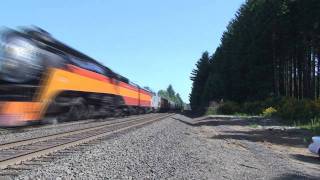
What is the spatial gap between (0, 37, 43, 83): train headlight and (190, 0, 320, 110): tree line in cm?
2999

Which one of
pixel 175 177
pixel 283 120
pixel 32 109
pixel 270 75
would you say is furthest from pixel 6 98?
pixel 270 75

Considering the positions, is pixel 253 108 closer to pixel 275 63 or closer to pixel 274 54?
pixel 274 54

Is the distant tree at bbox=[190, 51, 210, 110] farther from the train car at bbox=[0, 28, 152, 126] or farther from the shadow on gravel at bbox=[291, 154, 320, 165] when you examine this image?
the shadow on gravel at bbox=[291, 154, 320, 165]

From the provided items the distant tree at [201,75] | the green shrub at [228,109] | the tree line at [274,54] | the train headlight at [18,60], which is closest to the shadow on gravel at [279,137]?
the train headlight at [18,60]

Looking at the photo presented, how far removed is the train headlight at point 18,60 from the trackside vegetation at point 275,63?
22398 millimetres

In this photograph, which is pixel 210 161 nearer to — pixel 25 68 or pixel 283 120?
pixel 25 68

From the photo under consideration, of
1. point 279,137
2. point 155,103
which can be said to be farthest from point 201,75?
point 279,137

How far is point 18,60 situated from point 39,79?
1.15 m

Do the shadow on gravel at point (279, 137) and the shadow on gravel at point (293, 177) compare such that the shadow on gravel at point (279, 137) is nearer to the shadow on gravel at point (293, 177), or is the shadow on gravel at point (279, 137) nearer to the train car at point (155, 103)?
the shadow on gravel at point (293, 177)

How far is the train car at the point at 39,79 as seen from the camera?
19.9 m

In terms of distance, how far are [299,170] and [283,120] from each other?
2878cm

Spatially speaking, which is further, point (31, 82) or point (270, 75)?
point (270, 75)

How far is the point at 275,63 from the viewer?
68.6m

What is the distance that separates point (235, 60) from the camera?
8044 centimetres
